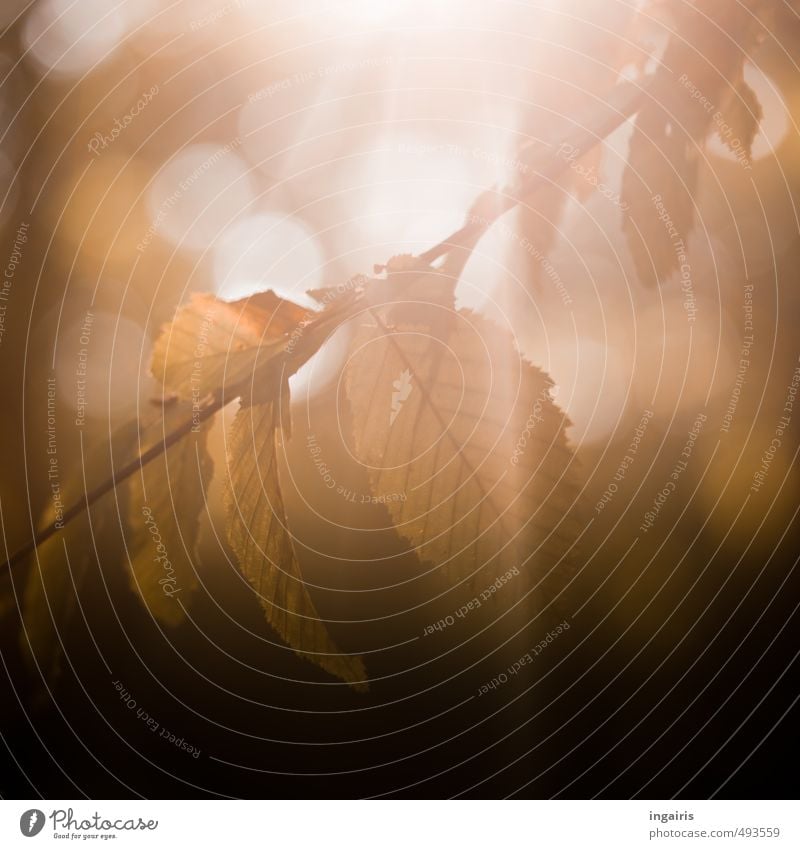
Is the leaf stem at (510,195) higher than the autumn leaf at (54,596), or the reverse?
the leaf stem at (510,195)

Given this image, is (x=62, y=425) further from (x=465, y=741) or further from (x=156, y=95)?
(x=465, y=741)

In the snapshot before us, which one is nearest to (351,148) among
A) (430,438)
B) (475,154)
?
(475,154)

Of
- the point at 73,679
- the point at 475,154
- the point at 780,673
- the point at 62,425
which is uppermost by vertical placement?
the point at 475,154

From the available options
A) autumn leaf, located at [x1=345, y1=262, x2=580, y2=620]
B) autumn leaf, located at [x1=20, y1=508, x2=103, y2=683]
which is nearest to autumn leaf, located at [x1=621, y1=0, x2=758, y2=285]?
autumn leaf, located at [x1=345, y1=262, x2=580, y2=620]

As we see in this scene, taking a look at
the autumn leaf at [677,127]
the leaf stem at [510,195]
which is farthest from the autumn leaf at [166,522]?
the autumn leaf at [677,127]

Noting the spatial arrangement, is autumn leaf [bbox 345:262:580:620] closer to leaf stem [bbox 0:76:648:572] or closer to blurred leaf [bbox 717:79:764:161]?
leaf stem [bbox 0:76:648:572]
